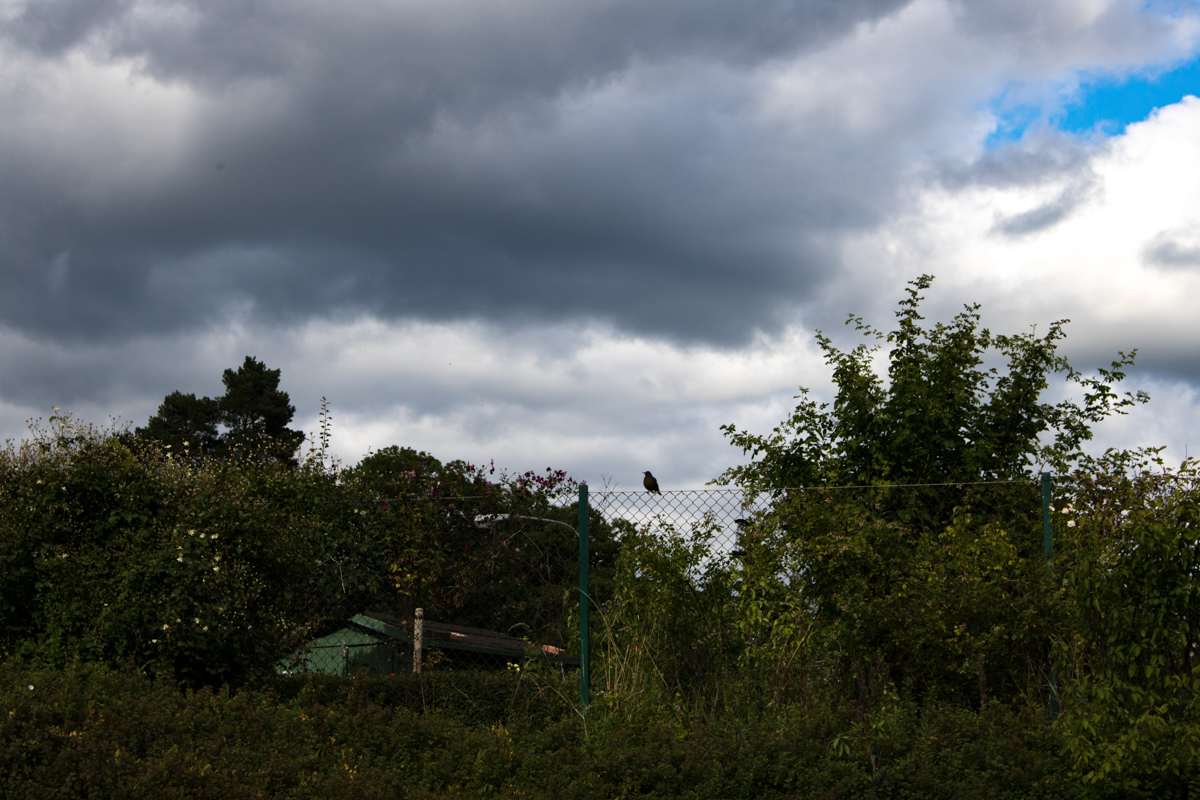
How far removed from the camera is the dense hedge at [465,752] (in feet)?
13.1

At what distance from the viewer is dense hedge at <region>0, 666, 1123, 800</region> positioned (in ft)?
13.1

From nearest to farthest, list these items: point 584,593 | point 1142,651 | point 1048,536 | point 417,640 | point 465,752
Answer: point 1142,651, point 465,752, point 584,593, point 1048,536, point 417,640

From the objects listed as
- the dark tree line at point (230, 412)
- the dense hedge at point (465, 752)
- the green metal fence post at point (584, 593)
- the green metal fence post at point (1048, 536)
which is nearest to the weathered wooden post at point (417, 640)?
the dense hedge at point (465, 752)

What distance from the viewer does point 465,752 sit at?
4.84 metres

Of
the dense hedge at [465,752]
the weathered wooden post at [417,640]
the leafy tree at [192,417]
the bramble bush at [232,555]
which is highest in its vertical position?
the leafy tree at [192,417]

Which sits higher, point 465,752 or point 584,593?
point 584,593

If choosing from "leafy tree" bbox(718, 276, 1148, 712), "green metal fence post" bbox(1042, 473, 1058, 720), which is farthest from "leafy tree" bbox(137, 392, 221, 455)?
"green metal fence post" bbox(1042, 473, 1058, 720)

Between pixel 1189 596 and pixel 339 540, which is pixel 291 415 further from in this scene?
pixel 1189 596

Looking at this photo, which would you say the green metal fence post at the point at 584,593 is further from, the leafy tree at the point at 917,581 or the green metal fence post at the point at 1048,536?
the green metal fence post at the point at 1048,536

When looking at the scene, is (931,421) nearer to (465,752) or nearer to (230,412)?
(465,752)

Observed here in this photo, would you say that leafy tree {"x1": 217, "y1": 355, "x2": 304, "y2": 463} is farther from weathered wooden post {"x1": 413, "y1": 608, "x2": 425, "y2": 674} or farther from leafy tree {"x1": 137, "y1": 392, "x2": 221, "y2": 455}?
weathered wooden post {"x1": 413, "y1": 608, "x2": 425, "y2": 674}

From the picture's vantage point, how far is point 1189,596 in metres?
4.11

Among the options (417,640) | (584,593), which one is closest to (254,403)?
(417,640)

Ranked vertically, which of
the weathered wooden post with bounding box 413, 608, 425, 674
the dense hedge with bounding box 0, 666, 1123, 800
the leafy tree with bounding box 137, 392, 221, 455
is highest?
the leafy tree with bounding box 137, 392, 221, 455
